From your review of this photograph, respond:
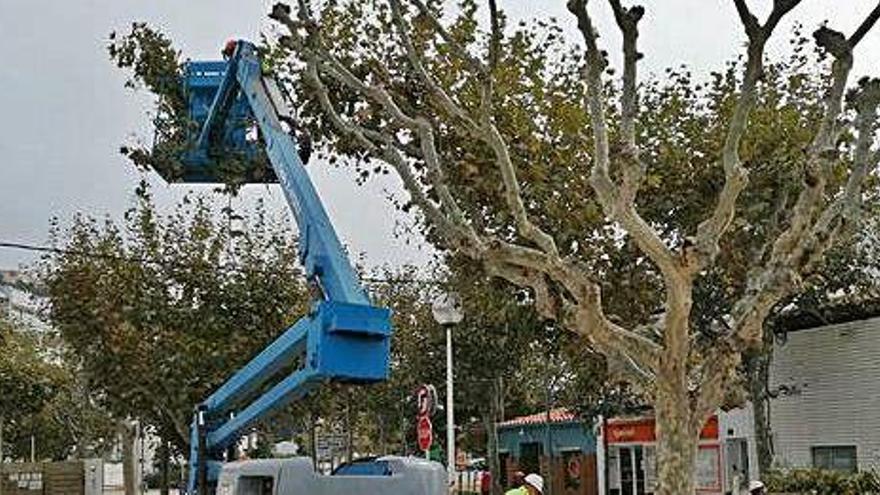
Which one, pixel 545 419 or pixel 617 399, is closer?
pixel 617 399

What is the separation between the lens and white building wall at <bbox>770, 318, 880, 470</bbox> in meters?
25.8

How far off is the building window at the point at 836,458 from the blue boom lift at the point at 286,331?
14603 mm

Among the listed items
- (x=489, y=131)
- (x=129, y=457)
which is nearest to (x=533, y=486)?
(x=489, y=131)

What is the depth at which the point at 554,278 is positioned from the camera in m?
13.9

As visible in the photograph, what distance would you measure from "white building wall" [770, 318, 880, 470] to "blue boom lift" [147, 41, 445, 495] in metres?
14.0

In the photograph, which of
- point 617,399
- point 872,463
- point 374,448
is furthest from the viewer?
point 374,448

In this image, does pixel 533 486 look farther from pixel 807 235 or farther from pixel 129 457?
pixel 129 457

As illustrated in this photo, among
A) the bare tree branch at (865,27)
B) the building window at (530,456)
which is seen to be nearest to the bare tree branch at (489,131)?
the bare tree branch at (865,27)

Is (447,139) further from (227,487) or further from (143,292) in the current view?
(143,292)

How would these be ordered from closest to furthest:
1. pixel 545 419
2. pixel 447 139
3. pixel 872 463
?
pixel 447 139, pixel 872 463, pixel 545 419

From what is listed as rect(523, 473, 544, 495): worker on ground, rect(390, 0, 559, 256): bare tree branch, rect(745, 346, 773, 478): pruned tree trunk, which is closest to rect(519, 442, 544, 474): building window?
rect(745, 346, 773, 478): pruned tree trunk

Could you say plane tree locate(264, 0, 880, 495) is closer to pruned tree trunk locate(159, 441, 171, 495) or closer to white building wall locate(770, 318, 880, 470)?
white building wall locate(770, 318, 880, 470)

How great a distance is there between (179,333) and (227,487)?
52.3 feet

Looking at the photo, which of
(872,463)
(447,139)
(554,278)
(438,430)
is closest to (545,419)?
(438,430)
